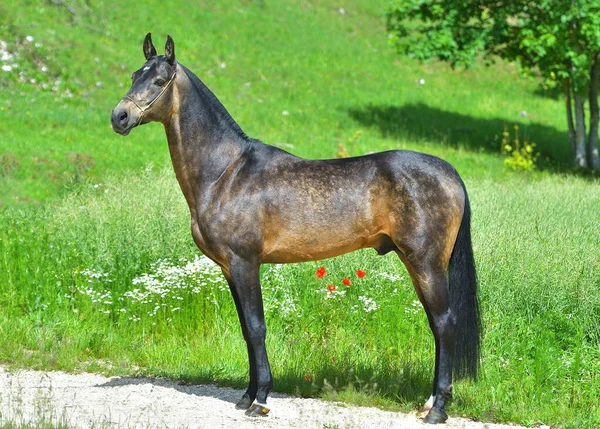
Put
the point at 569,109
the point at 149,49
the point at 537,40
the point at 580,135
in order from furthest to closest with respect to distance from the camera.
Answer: the point at 569,109 < the point at 580,135 < the point at 537,40 < the point at 149,49

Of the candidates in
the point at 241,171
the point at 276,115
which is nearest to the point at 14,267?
the point at 241,171

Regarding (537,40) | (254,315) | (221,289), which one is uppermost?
(537,40)

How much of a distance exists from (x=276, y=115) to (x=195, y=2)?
9.24 m

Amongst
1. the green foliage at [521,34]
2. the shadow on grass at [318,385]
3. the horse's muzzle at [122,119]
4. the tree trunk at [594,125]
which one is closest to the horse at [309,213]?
the horse's muzzle at [122,119]

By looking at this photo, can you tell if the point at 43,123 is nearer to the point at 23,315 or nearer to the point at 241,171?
the point at 23,315

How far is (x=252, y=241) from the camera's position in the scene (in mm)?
6559

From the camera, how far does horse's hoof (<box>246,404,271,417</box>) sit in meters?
6.62

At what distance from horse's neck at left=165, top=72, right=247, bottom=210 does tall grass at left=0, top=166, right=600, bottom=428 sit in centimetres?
208

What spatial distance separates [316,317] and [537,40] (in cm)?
1665

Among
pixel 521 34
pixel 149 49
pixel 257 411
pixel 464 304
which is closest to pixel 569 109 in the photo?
pixel 521 34

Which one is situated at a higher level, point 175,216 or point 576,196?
point 576,196

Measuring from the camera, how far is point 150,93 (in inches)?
259

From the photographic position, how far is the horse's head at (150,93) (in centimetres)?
648

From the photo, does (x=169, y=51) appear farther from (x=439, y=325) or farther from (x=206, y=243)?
(x=439, y=325)
